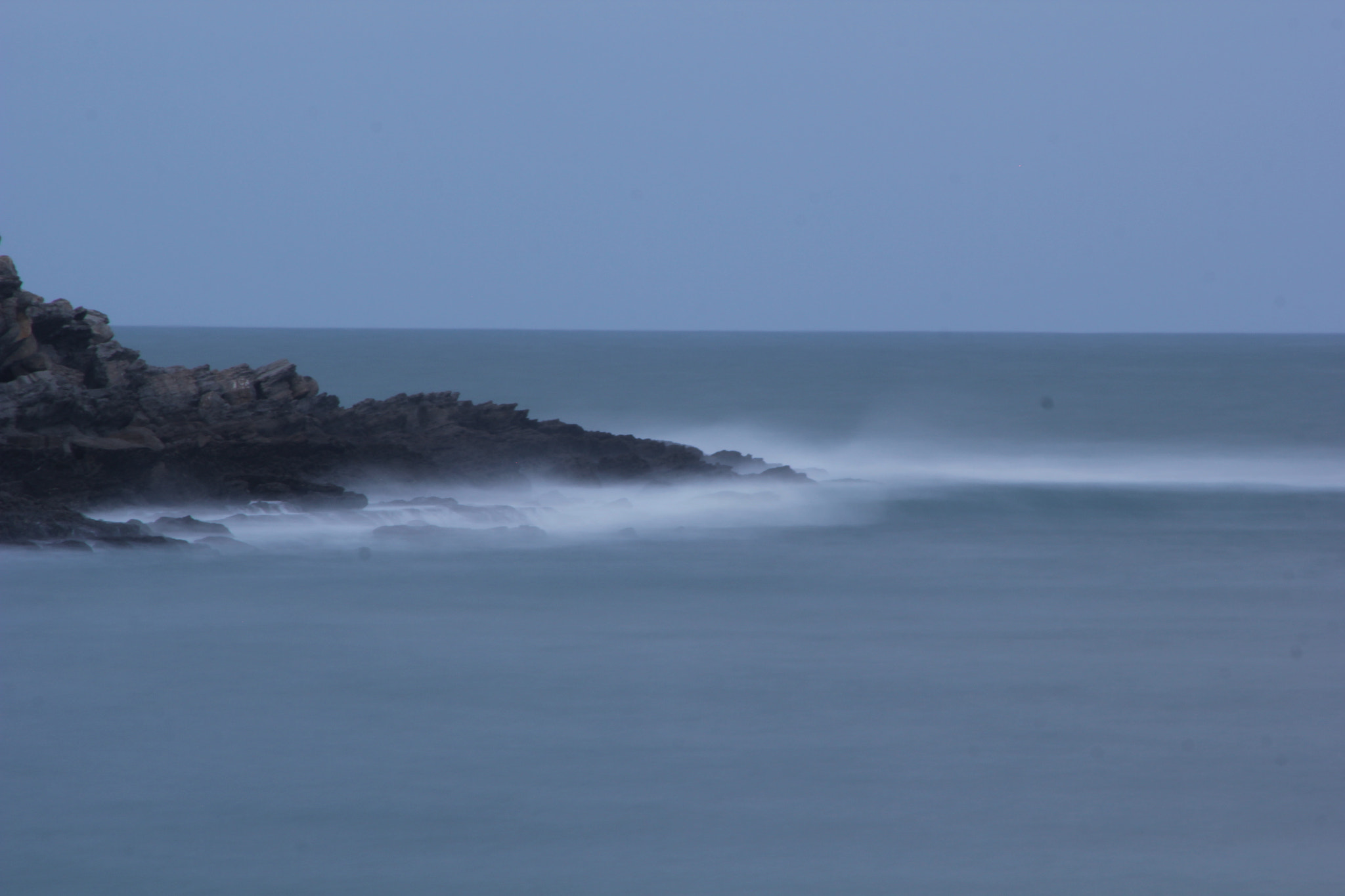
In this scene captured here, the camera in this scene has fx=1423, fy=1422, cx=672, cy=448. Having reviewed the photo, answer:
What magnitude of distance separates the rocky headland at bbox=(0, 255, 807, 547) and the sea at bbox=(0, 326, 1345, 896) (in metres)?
0.33

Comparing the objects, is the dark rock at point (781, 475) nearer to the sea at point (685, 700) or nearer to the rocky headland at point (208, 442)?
the rocky headland at point (208, 442)

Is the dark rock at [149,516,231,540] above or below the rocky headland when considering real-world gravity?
below

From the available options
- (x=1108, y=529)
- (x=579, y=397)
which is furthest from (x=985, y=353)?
(x=1108, y=529)

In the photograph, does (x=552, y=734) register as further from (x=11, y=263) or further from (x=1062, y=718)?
(x=11, y=263)

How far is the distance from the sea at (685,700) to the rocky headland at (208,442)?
1.08ft

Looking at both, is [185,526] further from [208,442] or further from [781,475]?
[781,475]

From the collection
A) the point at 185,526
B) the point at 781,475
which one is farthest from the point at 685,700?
the point at 781,475

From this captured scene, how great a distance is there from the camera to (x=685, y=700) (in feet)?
32.0

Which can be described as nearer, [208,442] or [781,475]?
[208,442]

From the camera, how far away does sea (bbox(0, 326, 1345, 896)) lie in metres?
7.11

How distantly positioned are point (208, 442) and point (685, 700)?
7.97 metres

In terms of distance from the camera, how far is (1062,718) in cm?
930

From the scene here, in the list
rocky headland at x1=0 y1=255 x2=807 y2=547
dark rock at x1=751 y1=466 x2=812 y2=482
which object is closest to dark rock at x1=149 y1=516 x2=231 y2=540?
rocky headland at x1=0 y1=255 x2=807 y2=547

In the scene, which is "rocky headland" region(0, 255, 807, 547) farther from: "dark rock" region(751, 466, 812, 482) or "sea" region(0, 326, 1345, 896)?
"sea" region(0, 326, 1345, 896)
